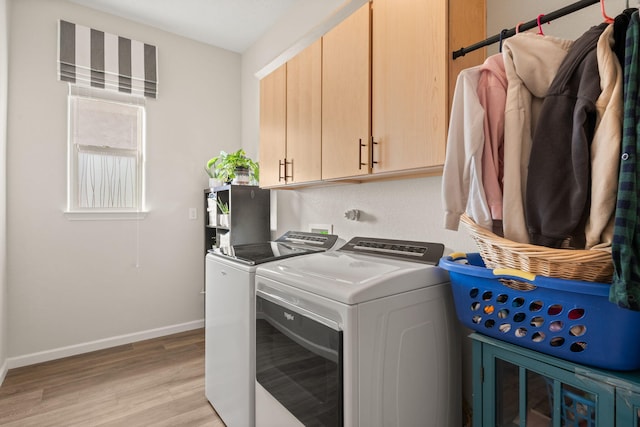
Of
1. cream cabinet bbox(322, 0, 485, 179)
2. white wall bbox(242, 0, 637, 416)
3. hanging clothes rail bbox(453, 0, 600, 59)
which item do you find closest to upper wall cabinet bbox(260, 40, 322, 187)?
cream cabinet bbox(322, 0, 485, 179)

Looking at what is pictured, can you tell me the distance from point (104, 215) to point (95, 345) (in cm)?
114

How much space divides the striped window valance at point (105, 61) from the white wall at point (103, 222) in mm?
79

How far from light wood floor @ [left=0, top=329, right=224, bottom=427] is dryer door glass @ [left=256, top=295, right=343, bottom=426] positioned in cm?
79

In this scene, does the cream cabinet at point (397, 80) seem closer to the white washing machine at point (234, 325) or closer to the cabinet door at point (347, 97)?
the cabinet door at point (347, 97)

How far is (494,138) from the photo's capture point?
103cm

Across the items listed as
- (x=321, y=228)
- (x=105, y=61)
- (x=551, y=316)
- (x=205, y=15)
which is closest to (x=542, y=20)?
(x=551, y=316)

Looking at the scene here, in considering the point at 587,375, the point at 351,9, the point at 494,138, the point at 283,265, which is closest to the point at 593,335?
the point at 587,375

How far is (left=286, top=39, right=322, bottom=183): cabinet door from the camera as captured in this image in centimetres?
191

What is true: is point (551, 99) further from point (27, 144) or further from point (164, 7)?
point (27, 144)

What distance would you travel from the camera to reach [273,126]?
7.72ft

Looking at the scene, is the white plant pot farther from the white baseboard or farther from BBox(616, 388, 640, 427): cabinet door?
BBox(616, 388, 640, 427): cabinet door

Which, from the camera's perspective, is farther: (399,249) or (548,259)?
(399,249)

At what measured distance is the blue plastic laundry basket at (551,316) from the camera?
81 cm

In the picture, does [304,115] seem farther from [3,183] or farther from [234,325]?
[3,183]
